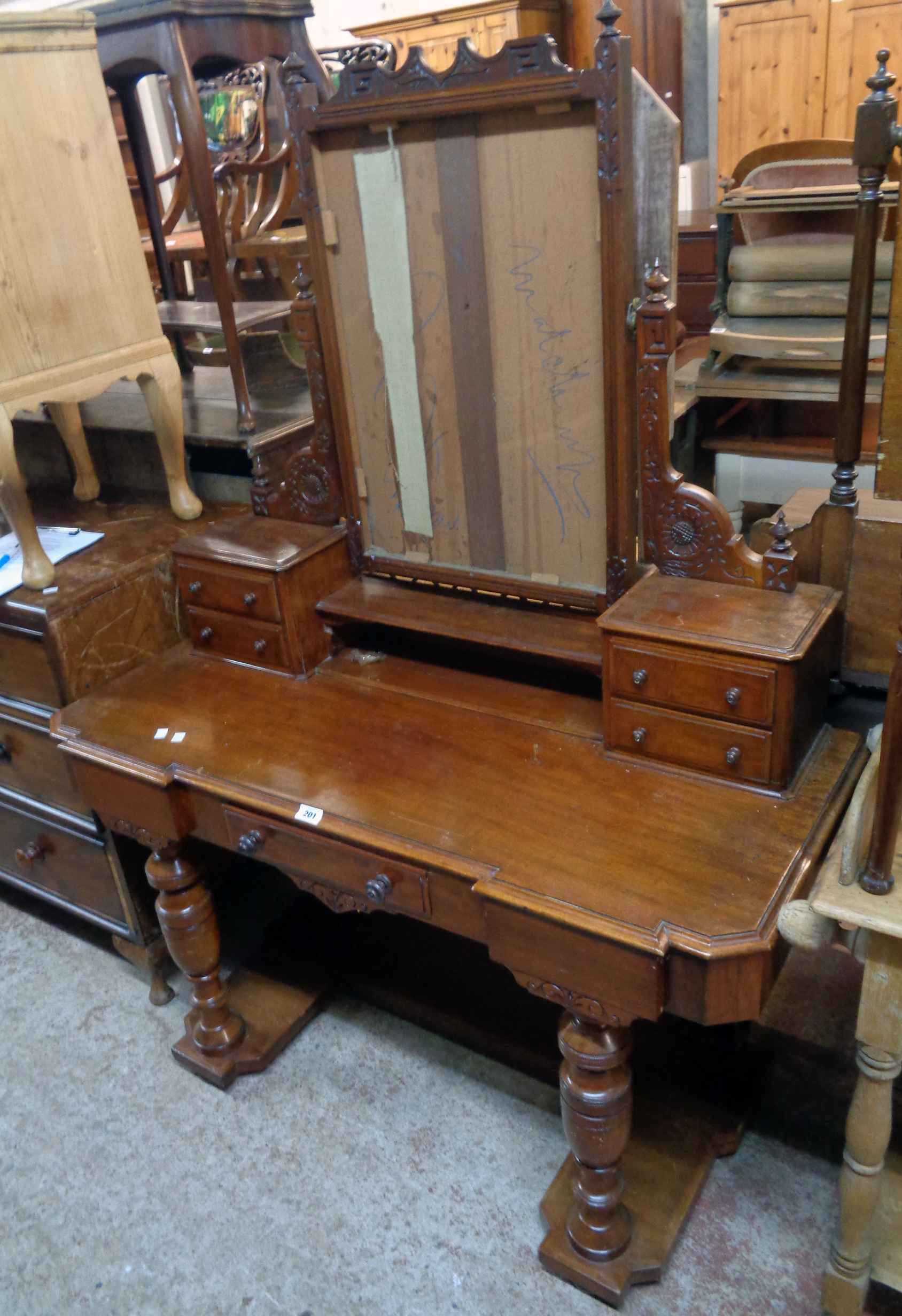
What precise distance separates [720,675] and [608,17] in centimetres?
94

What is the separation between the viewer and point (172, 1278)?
1.75 m

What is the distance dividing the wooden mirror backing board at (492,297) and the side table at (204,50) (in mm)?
467

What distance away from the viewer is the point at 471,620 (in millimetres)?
1885

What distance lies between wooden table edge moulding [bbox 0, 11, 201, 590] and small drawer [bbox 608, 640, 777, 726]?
1245mm

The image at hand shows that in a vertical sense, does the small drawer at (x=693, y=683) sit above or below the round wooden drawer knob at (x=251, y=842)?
above

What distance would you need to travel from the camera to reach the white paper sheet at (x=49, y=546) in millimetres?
2146

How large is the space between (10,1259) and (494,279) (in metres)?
1.92

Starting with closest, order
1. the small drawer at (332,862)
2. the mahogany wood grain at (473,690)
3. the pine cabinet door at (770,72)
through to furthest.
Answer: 1. the small drawer at (332,862)
2. the mahogany wood grain at (473,690)
3. the pine cabinet door at (770,72)

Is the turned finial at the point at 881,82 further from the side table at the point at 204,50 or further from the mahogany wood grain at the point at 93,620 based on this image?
the mahogany wood grain at the point at 93,620

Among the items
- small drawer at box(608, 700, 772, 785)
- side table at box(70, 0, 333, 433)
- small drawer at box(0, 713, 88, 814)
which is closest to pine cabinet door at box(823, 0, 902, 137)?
side table at box(70, 0, 333, 433)

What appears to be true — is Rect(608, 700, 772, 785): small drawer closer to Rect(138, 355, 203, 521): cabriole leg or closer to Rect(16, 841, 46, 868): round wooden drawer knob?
Rect(138, 355, 203, 521): cabriole leg

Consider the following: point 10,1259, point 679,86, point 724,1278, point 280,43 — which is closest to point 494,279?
point 280,43

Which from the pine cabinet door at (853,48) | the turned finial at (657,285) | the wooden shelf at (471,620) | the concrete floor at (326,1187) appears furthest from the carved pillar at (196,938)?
the pine cabinet door at (853,48)

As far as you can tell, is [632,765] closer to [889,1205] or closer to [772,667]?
[772,667]
